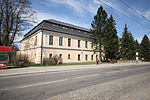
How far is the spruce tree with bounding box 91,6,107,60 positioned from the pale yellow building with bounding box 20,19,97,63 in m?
2.85

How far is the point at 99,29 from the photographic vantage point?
128 feet

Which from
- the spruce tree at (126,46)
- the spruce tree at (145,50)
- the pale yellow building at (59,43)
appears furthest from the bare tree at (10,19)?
the spruce tree at (145,50)

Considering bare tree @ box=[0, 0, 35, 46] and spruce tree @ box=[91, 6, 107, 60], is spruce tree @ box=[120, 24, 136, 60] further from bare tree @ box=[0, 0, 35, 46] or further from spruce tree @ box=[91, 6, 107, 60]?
bare tree @ box=[0, 0, 35, 46]

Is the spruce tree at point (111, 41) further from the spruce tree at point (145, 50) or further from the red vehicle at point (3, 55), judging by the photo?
the red vehicle at point (3, 55)

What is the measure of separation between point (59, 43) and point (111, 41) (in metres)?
17.7

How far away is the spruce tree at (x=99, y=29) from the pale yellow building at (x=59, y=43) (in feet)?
9.36

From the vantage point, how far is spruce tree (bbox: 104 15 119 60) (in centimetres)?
3819

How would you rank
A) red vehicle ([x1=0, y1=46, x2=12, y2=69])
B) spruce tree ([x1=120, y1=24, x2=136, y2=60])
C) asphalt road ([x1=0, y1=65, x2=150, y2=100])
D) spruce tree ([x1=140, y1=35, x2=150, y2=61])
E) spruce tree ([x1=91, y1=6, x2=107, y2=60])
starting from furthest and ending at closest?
spruce tree ([x1=140, y1=35, x2=150, y2=61]), spruce tree ([x1=120, y1=24, x2=136, y2=60]), spruce tree ([x1=91, y1=6, x2=107, y2=60]), red vehicle ([x1=0, y1=46, x2=12, y2=69]), asphalt road ([x1=0, y1=65, x2=150, y2=100])

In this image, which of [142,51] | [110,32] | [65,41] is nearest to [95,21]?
[110,32]

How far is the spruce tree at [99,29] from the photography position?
125 ft

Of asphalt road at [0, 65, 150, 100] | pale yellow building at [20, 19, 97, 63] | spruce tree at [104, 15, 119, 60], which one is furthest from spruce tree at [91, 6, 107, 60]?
asphalt road at [0, 65, 150, 100]

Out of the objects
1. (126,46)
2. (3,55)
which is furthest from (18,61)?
(126,46)

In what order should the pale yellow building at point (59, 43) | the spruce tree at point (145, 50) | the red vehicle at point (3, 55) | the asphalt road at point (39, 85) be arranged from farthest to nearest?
the spruce tree at point (145, 50)
the pale yellow building at point (59, 43)
the red vehicle at point (3, 55)
the asphalt road at point (39, 85)

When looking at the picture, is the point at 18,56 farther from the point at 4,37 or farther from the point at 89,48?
the point at 89,48
